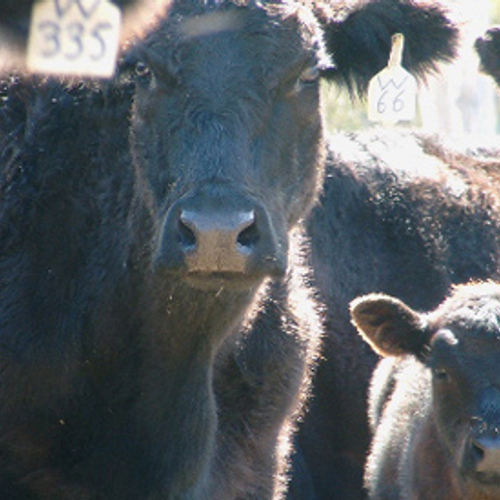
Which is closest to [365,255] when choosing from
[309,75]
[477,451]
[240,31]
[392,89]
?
[392,89]

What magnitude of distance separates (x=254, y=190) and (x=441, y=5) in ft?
7.43

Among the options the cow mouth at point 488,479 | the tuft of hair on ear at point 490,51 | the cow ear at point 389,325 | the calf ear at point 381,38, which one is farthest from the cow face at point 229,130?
the tuft of hair on ear at point 490,51

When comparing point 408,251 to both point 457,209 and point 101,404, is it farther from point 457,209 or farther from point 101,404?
point 101,404

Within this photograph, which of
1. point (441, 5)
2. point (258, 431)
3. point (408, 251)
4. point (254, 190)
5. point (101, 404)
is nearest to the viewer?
point (254, 190)

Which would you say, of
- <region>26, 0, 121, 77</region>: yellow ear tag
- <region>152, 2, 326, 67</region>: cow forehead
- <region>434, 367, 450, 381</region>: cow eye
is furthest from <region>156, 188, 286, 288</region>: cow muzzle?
<region>434, 367, 450, 381</region>: cow eye

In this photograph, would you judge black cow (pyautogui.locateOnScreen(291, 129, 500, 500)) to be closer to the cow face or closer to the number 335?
the cow face

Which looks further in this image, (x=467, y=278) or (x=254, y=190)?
(x=467, y=278)

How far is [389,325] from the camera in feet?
22.5

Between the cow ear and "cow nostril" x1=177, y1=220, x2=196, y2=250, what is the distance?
2.43 metres

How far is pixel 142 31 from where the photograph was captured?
17.2ft

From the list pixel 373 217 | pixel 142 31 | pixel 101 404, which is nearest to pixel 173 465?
pixel 101 404

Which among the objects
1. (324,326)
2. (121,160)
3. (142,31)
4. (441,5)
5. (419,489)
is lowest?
(419,489)

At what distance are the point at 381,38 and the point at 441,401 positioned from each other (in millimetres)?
1944

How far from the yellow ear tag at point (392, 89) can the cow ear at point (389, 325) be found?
3.53 feet
